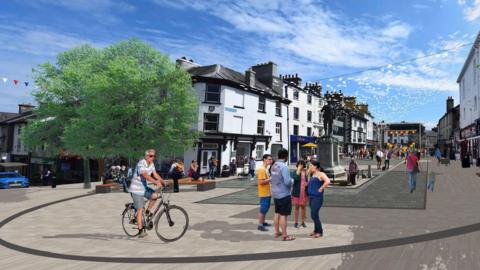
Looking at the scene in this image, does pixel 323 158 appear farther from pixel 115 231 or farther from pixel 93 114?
pixel 115 231

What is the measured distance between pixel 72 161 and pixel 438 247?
40.4m

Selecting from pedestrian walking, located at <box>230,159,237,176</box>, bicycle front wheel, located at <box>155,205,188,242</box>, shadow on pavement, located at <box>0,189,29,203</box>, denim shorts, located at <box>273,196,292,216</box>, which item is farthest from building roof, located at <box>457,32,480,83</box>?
shadow on pavement, located at <box>0,189,29,203</box>

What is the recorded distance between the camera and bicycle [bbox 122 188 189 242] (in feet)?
24.0

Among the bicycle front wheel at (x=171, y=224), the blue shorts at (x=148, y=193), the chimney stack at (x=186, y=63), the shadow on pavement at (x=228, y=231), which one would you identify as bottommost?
the shadow on pavement at (x=228, y=231)

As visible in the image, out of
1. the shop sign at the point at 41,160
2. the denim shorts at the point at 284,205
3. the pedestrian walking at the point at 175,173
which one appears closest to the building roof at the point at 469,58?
the pedestrian walking at the point at 175,173

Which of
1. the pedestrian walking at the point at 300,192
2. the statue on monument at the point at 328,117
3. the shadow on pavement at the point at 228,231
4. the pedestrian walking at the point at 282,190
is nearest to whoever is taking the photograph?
the pedestrian walking at the point at 282,190

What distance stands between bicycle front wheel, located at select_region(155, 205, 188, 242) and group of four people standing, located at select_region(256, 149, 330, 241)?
1.85 m

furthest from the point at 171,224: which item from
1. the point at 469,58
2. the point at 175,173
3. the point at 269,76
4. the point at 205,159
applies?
the point at 469,58

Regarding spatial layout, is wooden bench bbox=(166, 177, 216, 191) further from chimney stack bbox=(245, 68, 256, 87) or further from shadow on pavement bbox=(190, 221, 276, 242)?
chimney stack bbox=(245, 68, 256, 87)

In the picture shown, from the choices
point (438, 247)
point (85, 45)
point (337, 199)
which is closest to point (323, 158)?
point (337, 199)

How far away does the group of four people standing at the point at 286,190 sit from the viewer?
7.13 metres

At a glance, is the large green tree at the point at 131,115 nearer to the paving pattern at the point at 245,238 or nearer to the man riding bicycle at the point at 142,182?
the paving pattern at the point at 245,238

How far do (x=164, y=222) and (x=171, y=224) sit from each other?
0.58ft

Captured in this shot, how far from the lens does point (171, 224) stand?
7422mm
